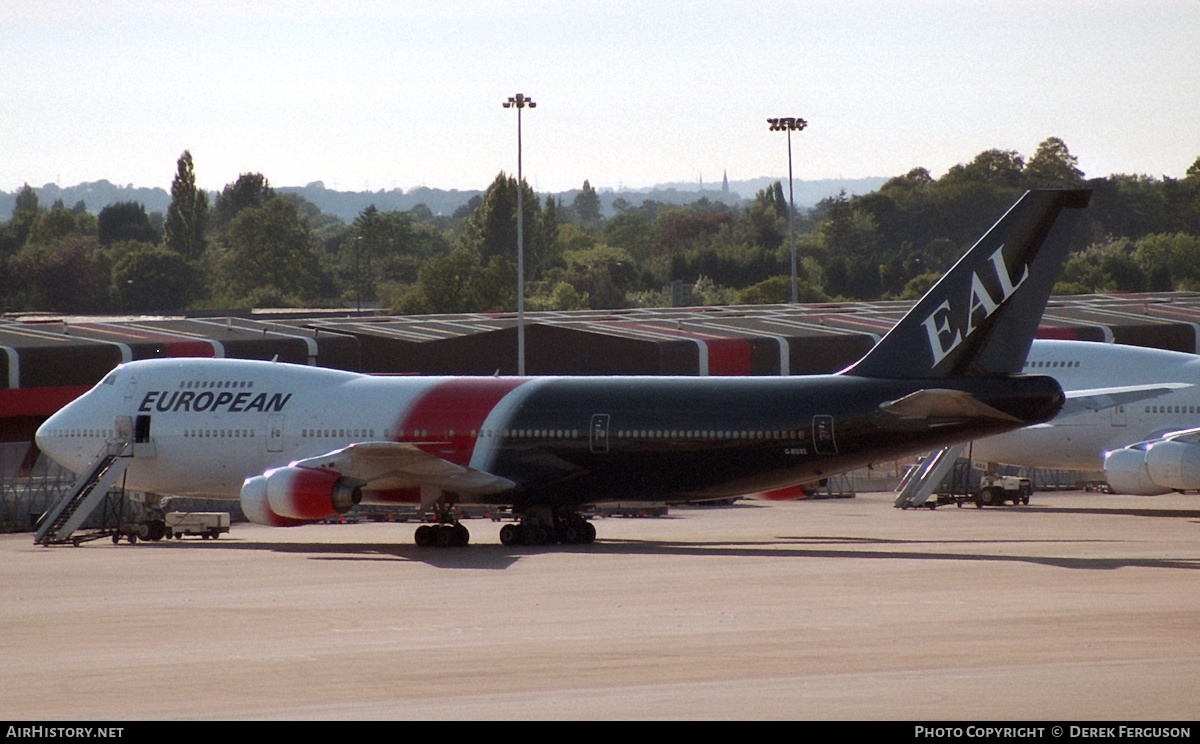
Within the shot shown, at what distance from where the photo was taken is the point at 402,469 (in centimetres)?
3453

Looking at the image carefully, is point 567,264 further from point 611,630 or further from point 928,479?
point 611,630

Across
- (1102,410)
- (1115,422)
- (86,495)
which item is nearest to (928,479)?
(1115,422)

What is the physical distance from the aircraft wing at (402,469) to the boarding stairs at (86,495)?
5.74m

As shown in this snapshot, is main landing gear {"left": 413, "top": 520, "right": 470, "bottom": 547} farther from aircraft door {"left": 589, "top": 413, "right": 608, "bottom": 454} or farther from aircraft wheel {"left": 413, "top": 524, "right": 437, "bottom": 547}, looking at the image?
aircraft door {"left": 589, "top": 413, "right": 608, "bottom": 454}

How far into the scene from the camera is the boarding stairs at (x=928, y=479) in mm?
51594

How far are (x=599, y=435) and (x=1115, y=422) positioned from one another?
20.6m

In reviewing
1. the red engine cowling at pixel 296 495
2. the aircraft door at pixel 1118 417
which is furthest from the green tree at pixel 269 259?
the red engine cowling at pixel 296 495

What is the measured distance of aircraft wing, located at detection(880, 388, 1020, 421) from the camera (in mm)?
31013

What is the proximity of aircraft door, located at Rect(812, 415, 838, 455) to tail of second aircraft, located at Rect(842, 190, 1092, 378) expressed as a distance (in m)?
1.94

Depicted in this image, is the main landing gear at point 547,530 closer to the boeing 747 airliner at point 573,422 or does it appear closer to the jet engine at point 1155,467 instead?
the boeing 747 airliner at point 573,422

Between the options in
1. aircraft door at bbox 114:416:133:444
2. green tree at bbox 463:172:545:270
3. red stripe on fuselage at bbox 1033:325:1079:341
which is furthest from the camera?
green tree at bbox 463:172:545:270

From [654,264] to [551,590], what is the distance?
15649 centimetres

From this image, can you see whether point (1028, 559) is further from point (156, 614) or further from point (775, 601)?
point (156, 614)

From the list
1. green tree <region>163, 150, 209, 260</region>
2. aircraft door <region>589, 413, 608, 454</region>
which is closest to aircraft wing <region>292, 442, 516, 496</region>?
aircraft door <region>589, 413, 608, 454</region>
